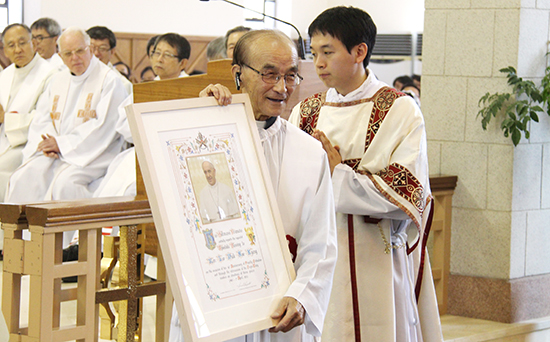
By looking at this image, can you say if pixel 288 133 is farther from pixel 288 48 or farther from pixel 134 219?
pixel 134 219

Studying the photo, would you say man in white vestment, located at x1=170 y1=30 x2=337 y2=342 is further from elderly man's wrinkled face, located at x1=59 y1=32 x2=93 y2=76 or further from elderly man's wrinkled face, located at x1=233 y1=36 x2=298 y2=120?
elderly man's wrinkled face, located at x1=59 y1=32 x2=93 y2=76

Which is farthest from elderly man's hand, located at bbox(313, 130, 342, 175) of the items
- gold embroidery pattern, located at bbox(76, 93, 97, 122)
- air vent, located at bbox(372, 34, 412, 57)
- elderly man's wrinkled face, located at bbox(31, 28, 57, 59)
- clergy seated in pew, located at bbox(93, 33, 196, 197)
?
air vent, located at bbox(372, 34, 412, 57)

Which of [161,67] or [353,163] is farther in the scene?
[161,67]

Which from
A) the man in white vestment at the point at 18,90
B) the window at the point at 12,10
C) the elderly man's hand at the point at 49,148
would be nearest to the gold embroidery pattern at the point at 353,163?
the elderly man's hand at the point at 49,148

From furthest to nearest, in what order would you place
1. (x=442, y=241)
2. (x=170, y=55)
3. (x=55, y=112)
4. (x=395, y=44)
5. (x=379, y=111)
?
(x=395, y=44) → (x=55, y=112) → (x=170, y=55) → (x=442, y=241) → (x=379, y=111)

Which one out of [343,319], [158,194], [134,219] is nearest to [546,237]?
[343,319]

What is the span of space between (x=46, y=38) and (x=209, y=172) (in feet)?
21.0

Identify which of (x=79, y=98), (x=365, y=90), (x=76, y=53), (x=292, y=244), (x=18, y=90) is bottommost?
(x=292, y=244)

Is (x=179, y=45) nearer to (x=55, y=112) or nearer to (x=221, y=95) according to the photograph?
(x=55, y=112)

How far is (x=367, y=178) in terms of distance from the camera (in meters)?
2.81

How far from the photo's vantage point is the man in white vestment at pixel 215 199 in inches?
74.7

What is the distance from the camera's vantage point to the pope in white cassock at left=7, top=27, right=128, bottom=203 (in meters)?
6.04

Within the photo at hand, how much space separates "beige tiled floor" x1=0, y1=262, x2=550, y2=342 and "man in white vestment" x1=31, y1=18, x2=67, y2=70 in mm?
3803

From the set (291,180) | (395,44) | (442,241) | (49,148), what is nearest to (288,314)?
(291,180)
